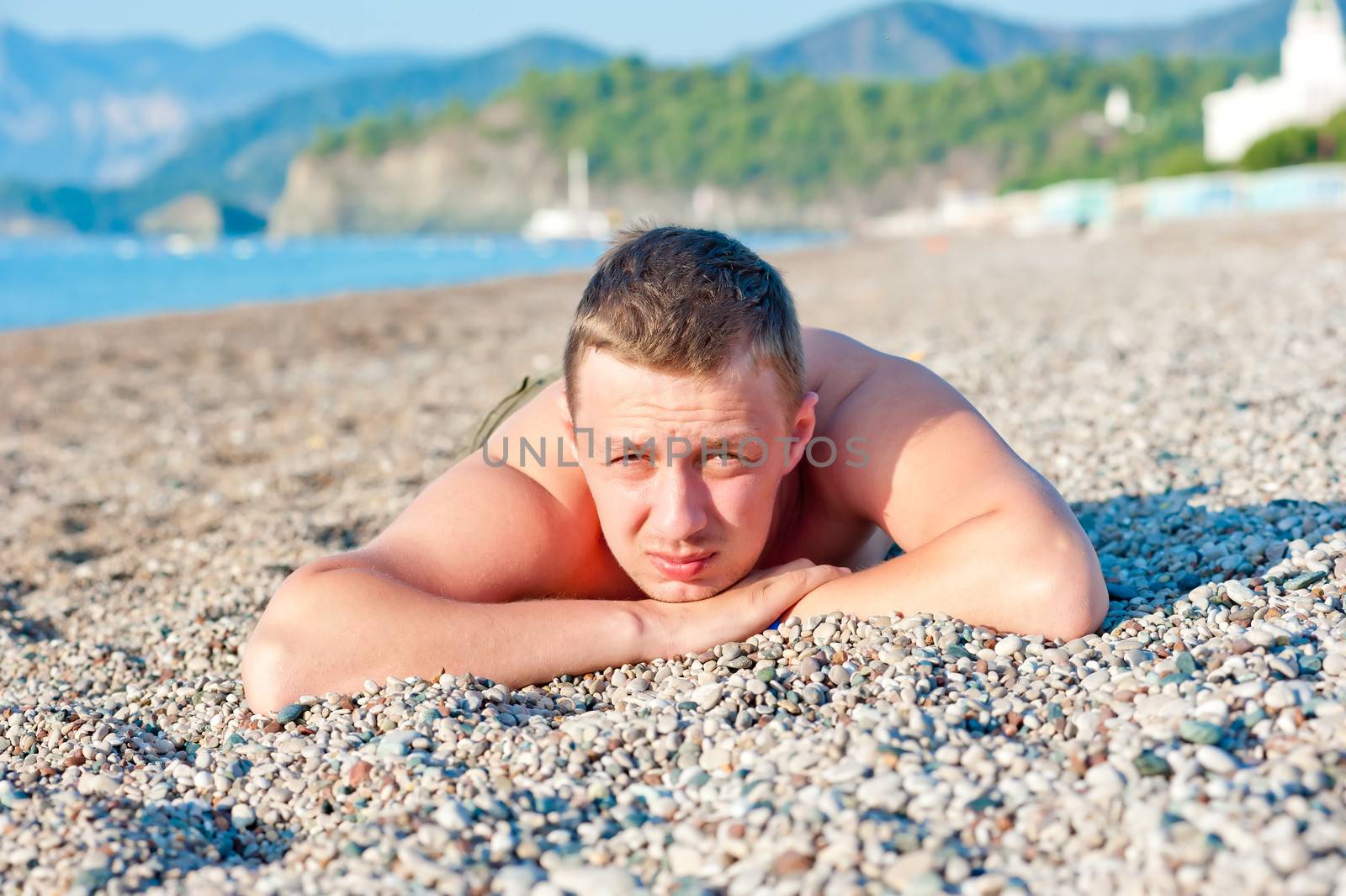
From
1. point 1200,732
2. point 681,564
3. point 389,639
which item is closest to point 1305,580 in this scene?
point 1200,732

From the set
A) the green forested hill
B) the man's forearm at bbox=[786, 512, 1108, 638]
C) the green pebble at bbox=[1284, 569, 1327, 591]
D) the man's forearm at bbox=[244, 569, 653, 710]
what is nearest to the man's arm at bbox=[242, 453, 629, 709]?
the man's forearm at bbox=[244, 569, 653, 710]

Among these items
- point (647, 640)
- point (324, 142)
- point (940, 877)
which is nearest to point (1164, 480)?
point (647, 640)

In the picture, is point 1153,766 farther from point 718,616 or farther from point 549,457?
point 549,457

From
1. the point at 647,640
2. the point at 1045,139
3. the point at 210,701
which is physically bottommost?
the point at 210,701

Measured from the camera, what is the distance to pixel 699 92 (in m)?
179

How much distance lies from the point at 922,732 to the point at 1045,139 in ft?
471

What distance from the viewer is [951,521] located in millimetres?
3258

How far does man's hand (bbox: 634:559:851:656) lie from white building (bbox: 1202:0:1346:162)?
83097 millimetres

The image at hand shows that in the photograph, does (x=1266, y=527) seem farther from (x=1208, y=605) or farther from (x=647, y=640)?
(x=647, y=640)

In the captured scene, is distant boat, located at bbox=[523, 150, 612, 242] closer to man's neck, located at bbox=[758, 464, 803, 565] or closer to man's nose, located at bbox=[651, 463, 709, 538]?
man's neck, located at bbox=[758, 464, 803, 565]

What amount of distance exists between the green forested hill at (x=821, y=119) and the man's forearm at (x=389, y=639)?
393ft

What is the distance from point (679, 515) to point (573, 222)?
404 feet

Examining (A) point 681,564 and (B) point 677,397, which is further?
(A) point 681,564

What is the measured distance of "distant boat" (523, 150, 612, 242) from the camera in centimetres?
12294
